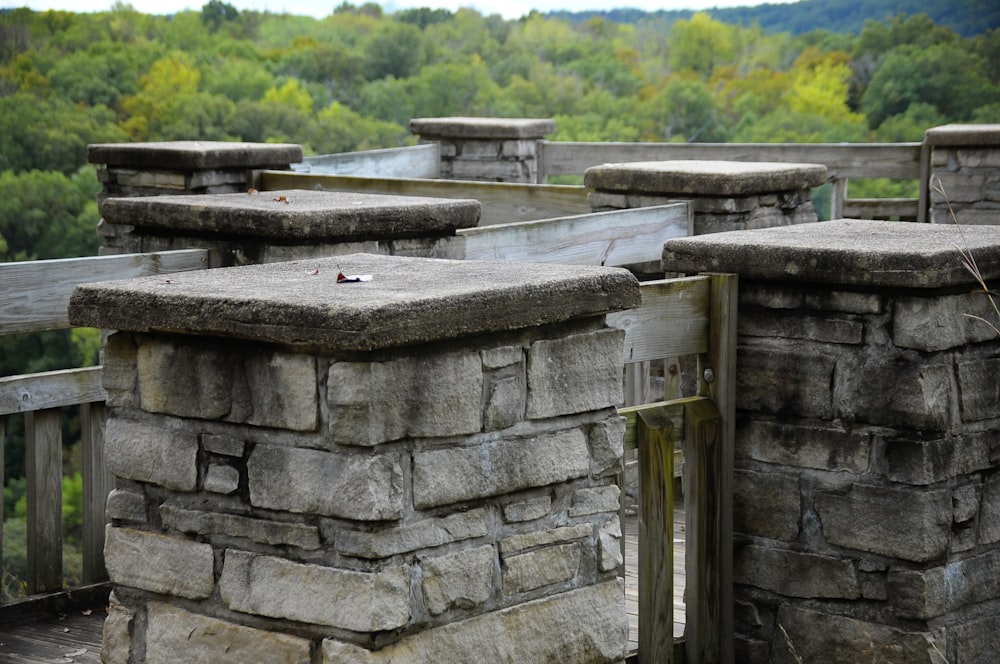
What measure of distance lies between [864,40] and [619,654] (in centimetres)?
5887

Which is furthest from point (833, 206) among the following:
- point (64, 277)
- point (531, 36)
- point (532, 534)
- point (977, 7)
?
point (531, 36)

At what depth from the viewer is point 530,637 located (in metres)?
2.80

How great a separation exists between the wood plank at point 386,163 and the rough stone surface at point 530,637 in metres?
6.25

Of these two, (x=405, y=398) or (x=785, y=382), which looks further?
(x=785, y=382)

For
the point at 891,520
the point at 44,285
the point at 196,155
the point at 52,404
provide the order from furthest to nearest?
the point at 196,155 → the point at 52,404 → the point at 44,285 → the point at 891,520

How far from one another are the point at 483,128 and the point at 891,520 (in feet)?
21.4

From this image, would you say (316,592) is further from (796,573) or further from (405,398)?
(796,573)

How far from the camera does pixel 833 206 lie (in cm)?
804

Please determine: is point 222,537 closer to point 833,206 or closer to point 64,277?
point 64,277

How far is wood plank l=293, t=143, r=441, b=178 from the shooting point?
29.8 feet

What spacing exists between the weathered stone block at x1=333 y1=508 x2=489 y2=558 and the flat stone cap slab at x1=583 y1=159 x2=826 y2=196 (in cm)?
374

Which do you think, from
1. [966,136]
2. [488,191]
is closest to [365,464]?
[488,191]

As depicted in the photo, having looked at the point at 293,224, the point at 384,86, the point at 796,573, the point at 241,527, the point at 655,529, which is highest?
the point at 384,86

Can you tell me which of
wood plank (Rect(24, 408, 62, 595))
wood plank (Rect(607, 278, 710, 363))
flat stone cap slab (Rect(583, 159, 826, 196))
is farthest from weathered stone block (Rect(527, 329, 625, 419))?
flat stone cap slab (Rect(583, 159, 826, 196))
